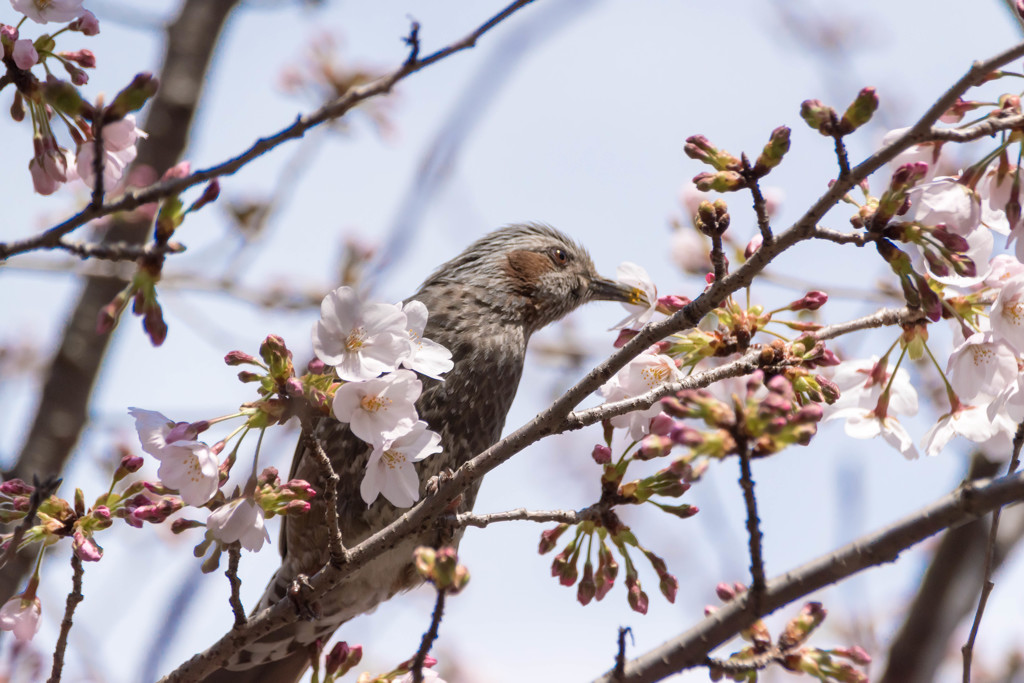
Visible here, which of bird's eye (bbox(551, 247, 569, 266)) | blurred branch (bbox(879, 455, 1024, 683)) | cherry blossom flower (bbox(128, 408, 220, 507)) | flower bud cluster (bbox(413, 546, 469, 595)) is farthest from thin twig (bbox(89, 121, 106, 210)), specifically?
blurred branch (bbox(879, 455, 1024, 683))

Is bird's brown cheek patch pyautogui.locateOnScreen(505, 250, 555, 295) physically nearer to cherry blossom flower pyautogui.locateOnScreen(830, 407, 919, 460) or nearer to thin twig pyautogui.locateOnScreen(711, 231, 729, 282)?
cherry blossom flower pyautogui.locateOnScreen(830, 407, 919, 460)

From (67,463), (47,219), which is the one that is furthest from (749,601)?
(47,219)

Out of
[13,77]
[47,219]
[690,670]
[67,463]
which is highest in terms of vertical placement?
[47,219]

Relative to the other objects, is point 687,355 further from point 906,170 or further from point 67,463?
point 67,463

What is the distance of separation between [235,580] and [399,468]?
1.69 ft

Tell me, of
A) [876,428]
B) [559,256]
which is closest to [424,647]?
[876,428]

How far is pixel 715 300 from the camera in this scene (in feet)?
7.16

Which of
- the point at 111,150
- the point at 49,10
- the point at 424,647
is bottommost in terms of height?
the point at 424,647

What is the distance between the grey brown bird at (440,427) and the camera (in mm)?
3732

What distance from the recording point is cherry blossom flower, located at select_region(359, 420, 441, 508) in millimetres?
2482

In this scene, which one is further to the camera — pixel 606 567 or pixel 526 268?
pixel 526 268

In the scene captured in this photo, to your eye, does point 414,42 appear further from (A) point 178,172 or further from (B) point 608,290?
(B) point 608,290

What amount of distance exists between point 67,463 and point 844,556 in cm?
381

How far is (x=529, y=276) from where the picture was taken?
15.8ft
